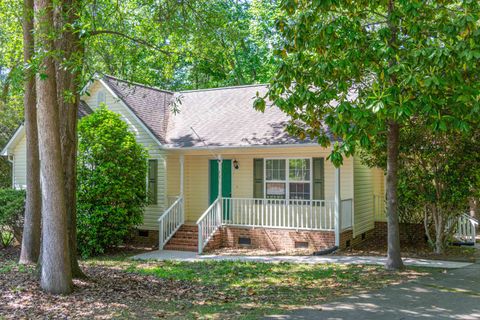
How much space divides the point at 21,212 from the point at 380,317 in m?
11.2

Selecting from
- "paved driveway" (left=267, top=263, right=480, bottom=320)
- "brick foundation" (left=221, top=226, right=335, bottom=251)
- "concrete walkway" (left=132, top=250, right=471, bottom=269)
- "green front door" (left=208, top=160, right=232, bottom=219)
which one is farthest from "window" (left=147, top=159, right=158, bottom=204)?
"paved driveway" (left=267, top=263, right=480, bottom=320)

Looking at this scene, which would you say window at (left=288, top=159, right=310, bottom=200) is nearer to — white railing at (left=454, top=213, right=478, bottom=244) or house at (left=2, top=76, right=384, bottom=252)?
house at (left=2, top=76, right=384, bottom=252)

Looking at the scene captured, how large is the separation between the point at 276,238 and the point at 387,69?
24.2 ft

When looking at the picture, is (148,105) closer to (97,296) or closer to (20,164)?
(20,164)

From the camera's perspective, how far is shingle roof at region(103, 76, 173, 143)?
653 inches

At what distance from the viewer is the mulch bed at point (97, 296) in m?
6.95

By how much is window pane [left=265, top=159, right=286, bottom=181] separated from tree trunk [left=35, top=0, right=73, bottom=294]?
856 centimetres

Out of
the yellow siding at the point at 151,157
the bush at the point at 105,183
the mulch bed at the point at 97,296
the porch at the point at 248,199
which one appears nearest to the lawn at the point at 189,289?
the mulch bed at the point at 97,296

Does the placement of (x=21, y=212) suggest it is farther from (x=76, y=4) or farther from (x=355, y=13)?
(x=355, y=13)

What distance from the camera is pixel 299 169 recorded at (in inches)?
593

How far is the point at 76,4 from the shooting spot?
27.4 ft

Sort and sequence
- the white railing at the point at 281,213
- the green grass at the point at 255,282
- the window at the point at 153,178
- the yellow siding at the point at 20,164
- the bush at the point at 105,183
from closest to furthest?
the green grass at the point at 255,282 < the bush at the point at 105,183 < the white railing at the point at 281,213 < the window at the point at 153,178 < the yellow siding at the point at 20,164

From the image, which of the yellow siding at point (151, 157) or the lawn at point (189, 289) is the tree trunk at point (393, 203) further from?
the yellow siding at point (151, 157)

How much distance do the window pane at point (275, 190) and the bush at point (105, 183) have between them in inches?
164
